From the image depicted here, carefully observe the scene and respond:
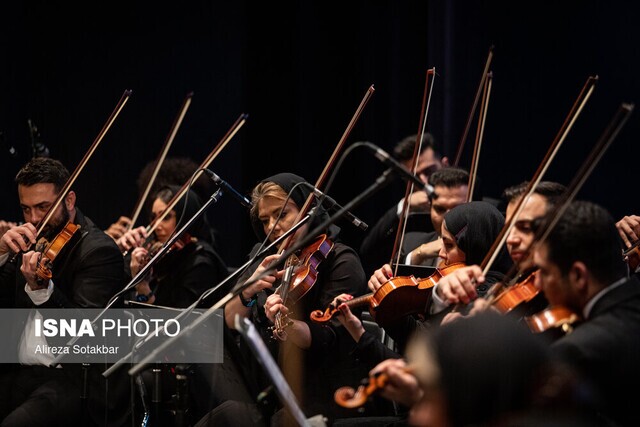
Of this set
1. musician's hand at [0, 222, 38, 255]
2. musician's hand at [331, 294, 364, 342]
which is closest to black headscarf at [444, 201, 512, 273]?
musician's hand at [331, 294, 364, 342]

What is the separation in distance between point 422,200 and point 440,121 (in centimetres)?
53

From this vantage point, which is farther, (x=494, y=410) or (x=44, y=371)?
(x=44, y=371)

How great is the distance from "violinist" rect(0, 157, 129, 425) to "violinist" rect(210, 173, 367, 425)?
660 millimetres

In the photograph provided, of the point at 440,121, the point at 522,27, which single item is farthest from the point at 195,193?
the point at 522,27

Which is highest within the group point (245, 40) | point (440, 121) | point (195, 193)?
point (245, 40)

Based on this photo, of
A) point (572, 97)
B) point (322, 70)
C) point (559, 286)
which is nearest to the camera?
point (559, 286)

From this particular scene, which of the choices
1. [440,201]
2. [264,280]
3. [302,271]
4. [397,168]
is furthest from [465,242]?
[440,201]

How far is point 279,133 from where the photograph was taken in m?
5.11

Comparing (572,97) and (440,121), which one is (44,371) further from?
(572,97)

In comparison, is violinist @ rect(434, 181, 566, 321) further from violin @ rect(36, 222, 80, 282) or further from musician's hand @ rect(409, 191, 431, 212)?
violin @ rect(36, 222, 80, 282)

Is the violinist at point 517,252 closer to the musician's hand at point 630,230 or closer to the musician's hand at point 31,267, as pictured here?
the musician's hand at point 630,230

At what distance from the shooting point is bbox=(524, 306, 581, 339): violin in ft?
6.50

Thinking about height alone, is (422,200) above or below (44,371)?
above

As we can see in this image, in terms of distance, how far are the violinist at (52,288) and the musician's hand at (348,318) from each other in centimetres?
108
